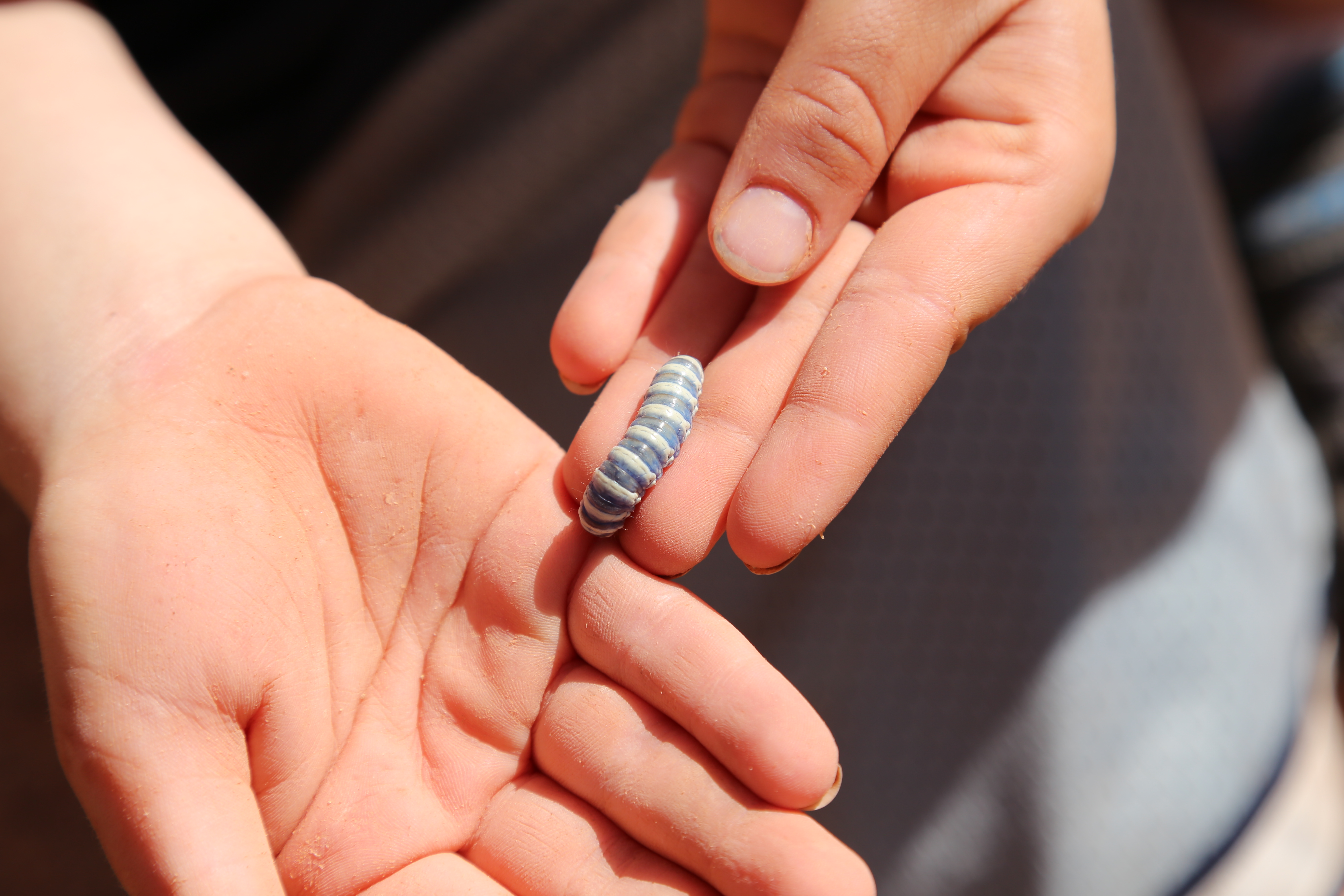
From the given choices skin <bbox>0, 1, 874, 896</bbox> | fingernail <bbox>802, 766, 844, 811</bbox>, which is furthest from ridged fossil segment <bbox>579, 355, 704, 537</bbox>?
fingernail <bbox>802, 766, 844, 811</bbox>

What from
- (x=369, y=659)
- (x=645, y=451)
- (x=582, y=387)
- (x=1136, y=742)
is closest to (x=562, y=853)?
(x=369, y=659)

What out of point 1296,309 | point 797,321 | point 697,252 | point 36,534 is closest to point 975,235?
point 797,321

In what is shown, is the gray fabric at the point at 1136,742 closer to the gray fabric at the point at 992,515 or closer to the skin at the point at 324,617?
the gray fabric at the point at 992,515

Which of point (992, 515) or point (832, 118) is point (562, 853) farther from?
point (992, 515)

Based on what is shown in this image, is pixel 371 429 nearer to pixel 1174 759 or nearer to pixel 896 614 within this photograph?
pixel 896 614

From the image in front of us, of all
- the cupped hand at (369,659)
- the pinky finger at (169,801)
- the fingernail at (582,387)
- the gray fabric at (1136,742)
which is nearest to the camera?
the pinky finger at (169,801)

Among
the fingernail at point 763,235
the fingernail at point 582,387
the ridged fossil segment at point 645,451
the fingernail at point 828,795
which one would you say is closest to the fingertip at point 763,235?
the fingernail at point 763,235
